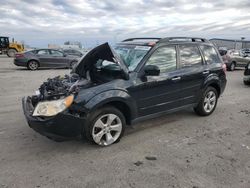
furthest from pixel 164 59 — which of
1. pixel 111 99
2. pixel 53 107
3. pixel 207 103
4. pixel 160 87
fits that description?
pixel 53 107

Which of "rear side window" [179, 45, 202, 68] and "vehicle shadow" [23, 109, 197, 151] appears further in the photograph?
"rear side window" [179, 45, 202, 68]

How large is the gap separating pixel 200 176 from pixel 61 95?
227 centimetres

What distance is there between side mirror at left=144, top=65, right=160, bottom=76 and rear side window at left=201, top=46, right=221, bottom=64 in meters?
1.91

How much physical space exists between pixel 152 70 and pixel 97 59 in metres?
0.99

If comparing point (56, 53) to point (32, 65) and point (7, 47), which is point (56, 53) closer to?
point (32, 65)

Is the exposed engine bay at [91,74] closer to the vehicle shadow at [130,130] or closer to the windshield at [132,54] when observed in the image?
the windshield at [132,54]

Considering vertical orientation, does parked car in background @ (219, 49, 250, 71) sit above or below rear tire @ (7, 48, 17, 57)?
below

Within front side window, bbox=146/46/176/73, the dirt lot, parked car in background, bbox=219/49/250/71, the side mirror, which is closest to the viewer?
the dirt lot

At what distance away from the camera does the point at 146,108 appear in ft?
15.3

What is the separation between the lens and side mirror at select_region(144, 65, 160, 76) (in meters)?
4.38

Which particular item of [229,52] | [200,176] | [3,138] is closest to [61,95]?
[3,138]

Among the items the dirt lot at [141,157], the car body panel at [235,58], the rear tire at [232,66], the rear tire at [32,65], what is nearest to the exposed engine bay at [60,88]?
the dirt lot at [141,157]

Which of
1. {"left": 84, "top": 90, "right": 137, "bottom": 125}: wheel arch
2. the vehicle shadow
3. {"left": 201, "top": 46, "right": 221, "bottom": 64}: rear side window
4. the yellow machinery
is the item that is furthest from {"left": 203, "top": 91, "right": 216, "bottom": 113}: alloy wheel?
the yellow machinery

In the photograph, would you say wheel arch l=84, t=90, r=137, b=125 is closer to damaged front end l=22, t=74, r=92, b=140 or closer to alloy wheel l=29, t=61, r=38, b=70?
damaged front end l=22, t=74, r=92, b=140
